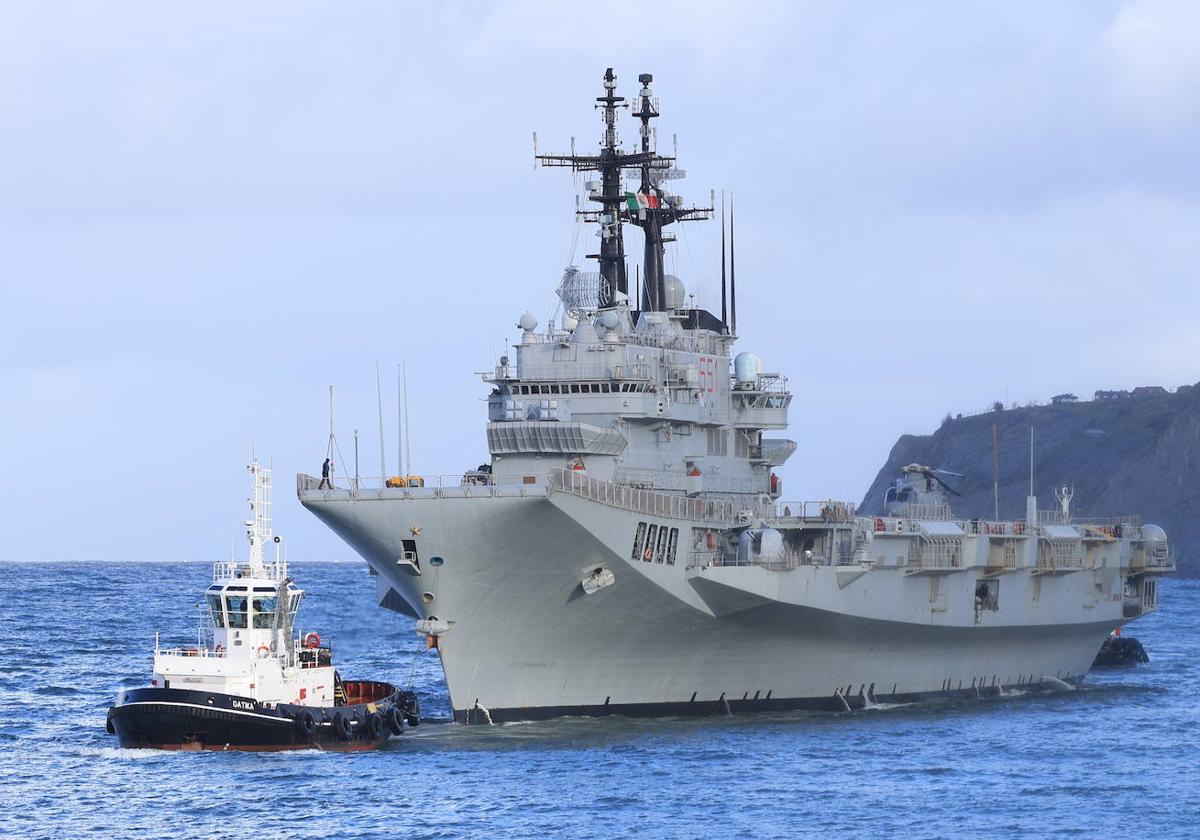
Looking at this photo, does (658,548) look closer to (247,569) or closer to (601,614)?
(601,614)

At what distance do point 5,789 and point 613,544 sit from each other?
10261 millimetres

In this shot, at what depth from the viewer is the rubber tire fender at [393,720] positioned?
32.4 m

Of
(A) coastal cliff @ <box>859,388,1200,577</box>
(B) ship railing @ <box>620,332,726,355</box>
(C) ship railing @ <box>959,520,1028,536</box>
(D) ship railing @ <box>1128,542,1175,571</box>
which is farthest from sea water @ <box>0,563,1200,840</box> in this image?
(A) coastal cliff @ <box>859,388,1200,577</box>

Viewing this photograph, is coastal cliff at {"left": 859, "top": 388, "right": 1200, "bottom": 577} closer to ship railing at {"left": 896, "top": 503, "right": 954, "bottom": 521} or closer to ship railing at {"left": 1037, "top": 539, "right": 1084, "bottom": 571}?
ship railing at {"left": 1037, "top": 539, "right": 1084, "bottom": 571}

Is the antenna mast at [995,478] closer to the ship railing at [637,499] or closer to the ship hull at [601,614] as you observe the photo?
the ship hull at [601,614]

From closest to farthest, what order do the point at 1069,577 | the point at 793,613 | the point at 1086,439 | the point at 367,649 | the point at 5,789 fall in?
1. the point at 5,789
2. the point at 793,613
3. the point at 1069,577
4. the point at 367,649
5. the point at 1086,439

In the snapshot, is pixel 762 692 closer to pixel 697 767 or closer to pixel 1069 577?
pixel 697 767

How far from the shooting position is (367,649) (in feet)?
188

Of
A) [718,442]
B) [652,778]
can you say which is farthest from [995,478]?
[652,778]

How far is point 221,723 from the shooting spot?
30.3 m

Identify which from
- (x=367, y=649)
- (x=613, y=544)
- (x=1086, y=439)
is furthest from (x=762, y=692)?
(x=1086, y=439)

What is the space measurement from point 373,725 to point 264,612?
2.58 meters

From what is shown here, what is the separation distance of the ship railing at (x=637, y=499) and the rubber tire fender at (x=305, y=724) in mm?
5277

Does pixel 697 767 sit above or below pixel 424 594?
below
